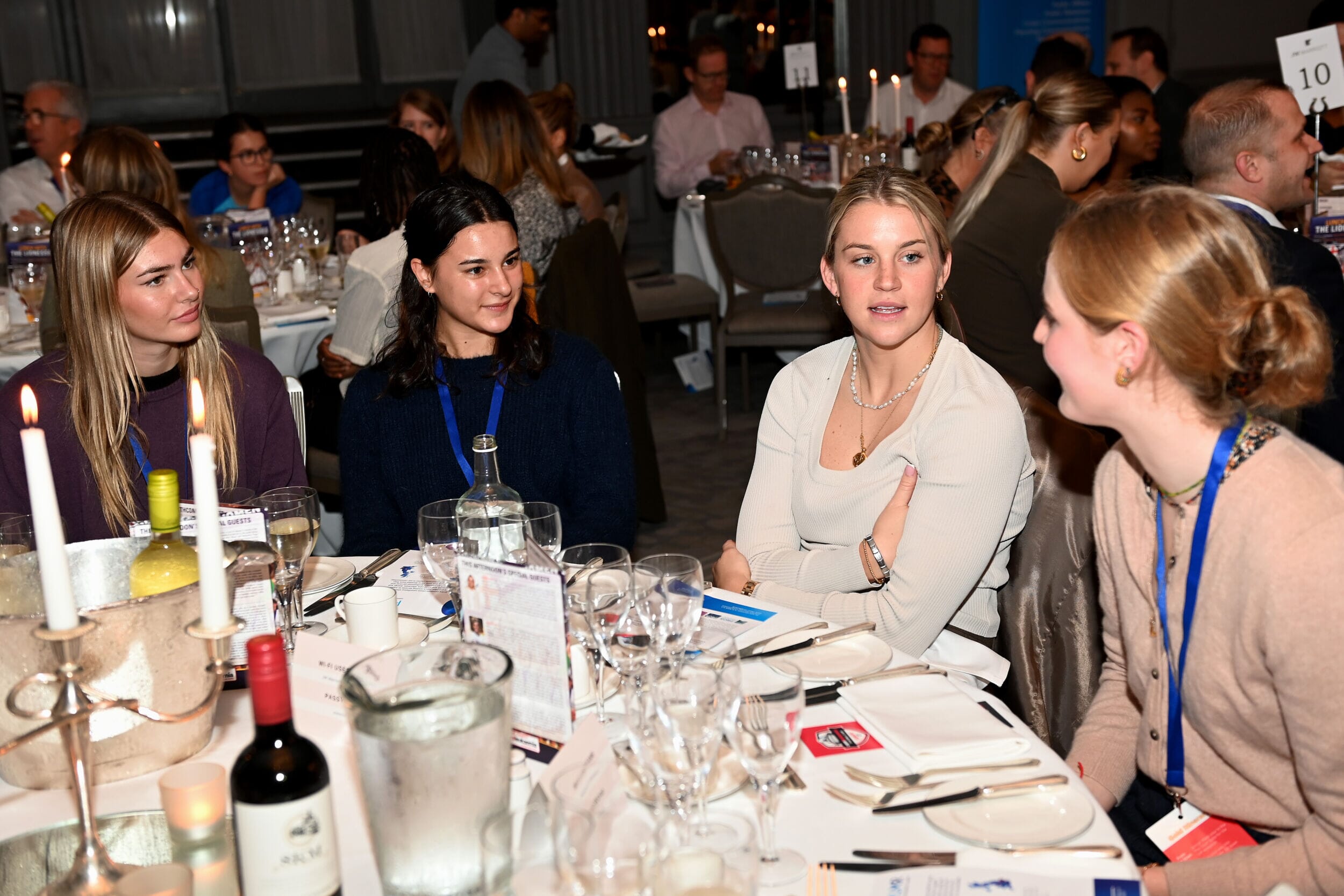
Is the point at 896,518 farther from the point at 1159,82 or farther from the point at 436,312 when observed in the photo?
the point at 1159,82

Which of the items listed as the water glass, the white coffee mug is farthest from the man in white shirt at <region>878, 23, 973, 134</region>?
the water glass

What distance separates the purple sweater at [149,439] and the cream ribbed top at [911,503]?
3.28 ft

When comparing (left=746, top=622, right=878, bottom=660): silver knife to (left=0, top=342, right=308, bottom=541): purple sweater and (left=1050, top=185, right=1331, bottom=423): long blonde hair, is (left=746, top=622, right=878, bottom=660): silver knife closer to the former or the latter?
(left=1050, top=185, right=1331, bottom=423): long blonde hair

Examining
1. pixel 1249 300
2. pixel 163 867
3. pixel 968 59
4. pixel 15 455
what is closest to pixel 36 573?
pixel 163 867

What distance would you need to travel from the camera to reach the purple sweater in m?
2.26

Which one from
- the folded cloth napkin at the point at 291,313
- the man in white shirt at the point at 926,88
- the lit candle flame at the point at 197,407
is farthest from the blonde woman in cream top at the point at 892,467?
the man in white shirt at the point at 926,88

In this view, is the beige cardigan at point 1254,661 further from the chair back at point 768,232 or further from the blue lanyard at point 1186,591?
the chair back at point 768,232

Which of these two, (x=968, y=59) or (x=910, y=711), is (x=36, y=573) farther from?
(x=968, y=59)

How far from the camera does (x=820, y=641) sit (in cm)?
159

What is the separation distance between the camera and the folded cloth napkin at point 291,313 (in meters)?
4.22

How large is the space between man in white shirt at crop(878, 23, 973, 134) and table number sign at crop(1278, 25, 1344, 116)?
3.49 metres

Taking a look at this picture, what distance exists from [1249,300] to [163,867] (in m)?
1.28

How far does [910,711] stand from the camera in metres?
1.41

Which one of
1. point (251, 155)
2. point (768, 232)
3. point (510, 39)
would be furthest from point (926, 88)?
point (251, 155)
